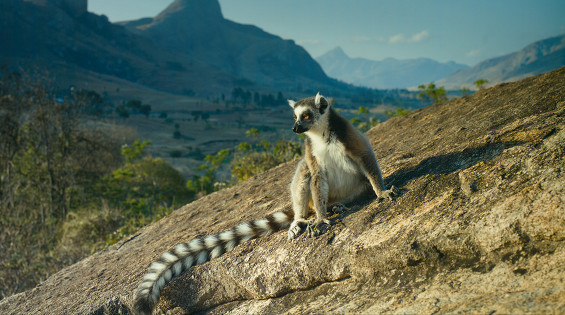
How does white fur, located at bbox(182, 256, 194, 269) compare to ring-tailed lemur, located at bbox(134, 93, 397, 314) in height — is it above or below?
below

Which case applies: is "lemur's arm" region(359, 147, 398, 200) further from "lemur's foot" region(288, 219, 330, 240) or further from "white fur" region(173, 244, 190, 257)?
"white fur" region(173, 244, 190, 257)

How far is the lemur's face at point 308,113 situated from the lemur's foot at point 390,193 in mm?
1101

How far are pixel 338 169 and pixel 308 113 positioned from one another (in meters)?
0.75

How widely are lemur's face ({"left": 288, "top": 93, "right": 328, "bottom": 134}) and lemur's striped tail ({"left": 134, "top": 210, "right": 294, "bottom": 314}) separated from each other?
1018mm

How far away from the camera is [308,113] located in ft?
12.9

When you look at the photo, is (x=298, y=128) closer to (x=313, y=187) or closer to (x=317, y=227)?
(x=313, y=187)

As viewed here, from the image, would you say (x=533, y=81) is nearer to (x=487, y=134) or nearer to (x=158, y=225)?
(x=487, y=134)

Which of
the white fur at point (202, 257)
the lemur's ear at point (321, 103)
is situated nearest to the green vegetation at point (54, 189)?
the white fur at point (202, 257)

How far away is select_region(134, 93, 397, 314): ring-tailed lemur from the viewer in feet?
11.5

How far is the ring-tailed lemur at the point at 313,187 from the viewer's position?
3.52m

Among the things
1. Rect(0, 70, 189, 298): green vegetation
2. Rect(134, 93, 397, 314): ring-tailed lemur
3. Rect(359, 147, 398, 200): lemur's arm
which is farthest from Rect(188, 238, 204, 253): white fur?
Rect(0, 70, 189, 298): green vegetation

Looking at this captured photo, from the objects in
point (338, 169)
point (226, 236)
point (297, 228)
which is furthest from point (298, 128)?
point (226, 236)

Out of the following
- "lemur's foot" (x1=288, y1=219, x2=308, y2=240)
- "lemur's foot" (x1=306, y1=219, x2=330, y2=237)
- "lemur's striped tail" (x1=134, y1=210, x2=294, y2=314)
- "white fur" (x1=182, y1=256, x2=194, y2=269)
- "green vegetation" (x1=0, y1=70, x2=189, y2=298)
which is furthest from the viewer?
"green vegetation" (x1=0, y1=70, x2=189, y2=298)

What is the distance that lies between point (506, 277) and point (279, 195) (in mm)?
3237
